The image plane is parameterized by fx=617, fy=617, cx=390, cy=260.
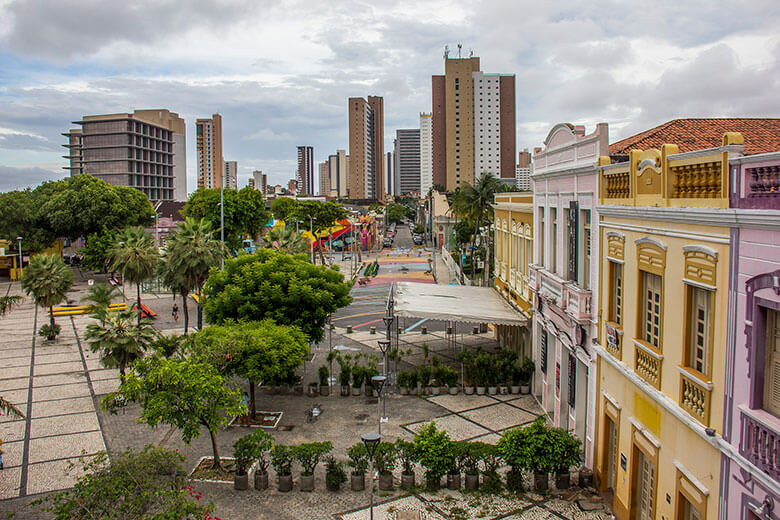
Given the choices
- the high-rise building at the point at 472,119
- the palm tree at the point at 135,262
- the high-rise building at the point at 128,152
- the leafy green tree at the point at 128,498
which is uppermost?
the high-rise building at the point at 472,119

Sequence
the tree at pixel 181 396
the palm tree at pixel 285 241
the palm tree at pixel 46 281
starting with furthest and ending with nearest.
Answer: the palm tree at pixel 285 241
the palm tree at pixel 46 281
the tree at pixel 181 396

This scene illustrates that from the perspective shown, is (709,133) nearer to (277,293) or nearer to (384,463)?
(384,463)

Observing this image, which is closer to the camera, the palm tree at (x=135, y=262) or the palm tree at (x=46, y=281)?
the palm tree at (x=46, y=281)

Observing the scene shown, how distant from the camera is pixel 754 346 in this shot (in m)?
8.04

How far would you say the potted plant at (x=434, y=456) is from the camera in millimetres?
14836

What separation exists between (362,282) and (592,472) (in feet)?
136

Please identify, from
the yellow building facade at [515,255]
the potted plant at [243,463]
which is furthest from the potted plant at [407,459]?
the yellow building facade at [515,255]

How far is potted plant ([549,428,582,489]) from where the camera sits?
1459cm

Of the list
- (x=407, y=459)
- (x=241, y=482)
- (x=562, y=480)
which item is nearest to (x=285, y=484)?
(x=241, y=482)

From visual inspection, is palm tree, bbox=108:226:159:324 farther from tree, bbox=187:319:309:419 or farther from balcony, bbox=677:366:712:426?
balcony, bbox=677:366:712:426

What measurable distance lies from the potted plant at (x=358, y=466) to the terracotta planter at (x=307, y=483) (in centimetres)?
98

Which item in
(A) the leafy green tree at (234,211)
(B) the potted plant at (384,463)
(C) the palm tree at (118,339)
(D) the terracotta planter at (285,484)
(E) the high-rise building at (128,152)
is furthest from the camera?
(E) the high-rise building at (128,152)

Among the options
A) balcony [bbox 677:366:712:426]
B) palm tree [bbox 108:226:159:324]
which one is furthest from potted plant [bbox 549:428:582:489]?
palm tree [bbox 108:226:159:324]

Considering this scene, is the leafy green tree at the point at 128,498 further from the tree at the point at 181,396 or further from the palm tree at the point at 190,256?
the palm tree at the point at 190,256
